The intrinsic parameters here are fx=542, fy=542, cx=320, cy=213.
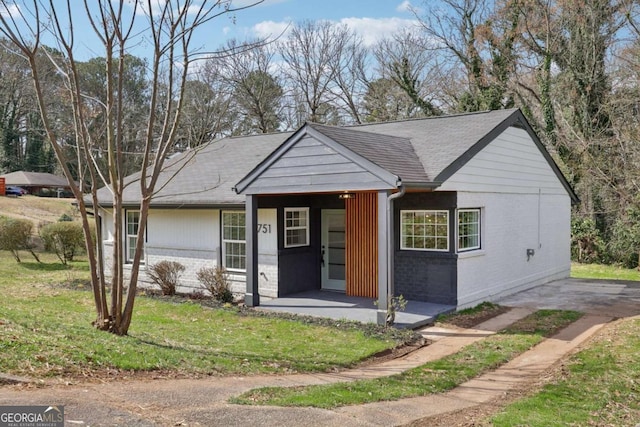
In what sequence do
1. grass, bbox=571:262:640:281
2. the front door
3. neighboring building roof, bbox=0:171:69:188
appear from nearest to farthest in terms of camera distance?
the front door, grass, bbox=571:262:640:281, neighboring building roof, bbox=0:171:69:188

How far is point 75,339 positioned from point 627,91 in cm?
2223

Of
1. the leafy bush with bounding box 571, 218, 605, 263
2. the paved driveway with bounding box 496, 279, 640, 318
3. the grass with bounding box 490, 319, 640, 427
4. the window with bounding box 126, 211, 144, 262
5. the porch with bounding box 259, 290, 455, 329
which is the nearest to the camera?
the grass with bounding box 490, 319, 640, 427

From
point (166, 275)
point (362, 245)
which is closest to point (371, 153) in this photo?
point (362, 245)

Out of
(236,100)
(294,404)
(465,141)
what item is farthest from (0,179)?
(294,404)

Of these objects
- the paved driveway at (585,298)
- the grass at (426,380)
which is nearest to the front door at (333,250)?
the paved driveway at (585,298)

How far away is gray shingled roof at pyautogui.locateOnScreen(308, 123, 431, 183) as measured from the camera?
34.3 feet

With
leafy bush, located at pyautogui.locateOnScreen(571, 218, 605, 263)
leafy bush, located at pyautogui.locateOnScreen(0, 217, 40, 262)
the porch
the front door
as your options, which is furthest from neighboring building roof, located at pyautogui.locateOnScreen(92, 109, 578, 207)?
leafy bush, located at pyautogui.locateOnScreen(0, 217, 40, 262)

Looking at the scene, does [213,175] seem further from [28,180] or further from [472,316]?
[28,180]

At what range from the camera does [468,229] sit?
40.5ft

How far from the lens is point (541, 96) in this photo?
80.5 ft

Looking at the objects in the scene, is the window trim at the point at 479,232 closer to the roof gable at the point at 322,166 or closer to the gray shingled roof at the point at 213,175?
the roof gable at the point at 322,166

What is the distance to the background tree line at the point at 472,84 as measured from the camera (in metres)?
21.1

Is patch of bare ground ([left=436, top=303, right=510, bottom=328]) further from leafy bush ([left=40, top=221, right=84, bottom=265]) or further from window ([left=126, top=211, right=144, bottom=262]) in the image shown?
leafy bush ([left=40, top=221, right=84, bottom=265])

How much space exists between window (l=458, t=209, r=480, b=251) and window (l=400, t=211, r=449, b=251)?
419 millimetres
